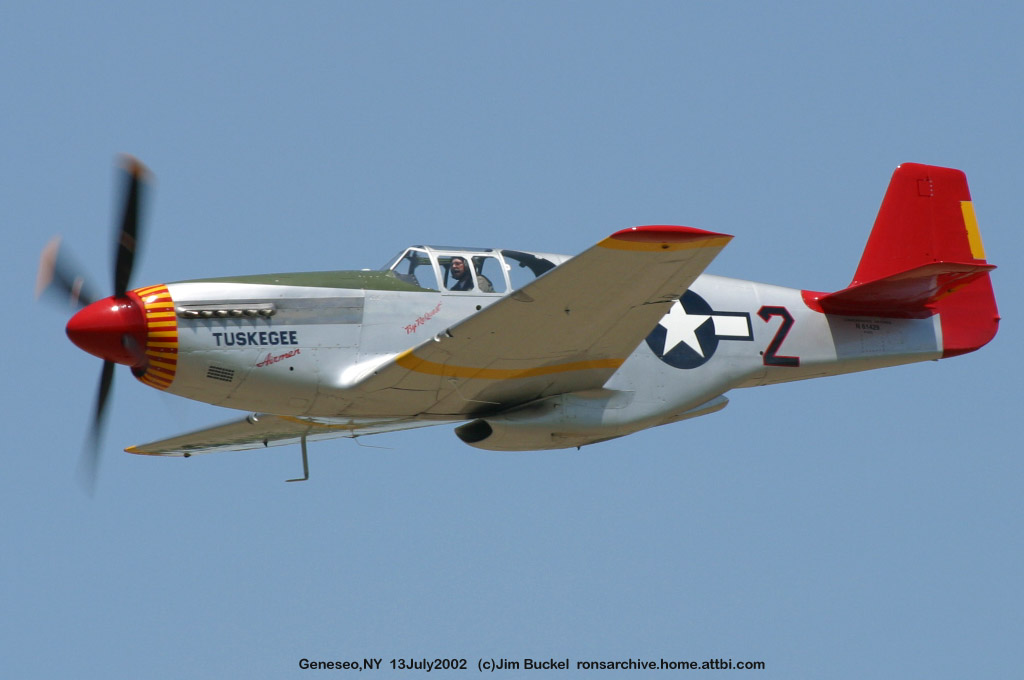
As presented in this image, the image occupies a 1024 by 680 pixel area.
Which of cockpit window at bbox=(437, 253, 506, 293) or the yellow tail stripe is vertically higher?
the yellow tail stripe

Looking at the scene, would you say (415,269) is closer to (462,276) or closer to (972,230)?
(462,276)

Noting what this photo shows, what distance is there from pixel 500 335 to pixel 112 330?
3662 mm

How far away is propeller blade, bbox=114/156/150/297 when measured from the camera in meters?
13.4

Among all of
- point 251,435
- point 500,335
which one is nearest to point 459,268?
point 500,335

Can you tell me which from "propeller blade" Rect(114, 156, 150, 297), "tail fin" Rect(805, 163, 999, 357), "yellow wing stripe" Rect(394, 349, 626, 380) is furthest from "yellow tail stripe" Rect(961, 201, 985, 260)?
"propeller blade" Rect(114, 156, 150, 297)

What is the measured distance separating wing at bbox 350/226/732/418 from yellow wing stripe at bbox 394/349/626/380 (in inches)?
0.4

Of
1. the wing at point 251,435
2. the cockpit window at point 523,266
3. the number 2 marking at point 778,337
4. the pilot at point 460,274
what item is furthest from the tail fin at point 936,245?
the wing at point 251,435

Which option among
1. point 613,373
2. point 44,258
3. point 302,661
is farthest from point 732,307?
point 44,258

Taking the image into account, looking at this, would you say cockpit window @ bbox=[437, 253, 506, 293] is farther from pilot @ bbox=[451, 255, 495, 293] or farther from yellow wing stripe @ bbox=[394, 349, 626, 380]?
yellow wing stripe @ bbox=[394, 349, 626, 380]

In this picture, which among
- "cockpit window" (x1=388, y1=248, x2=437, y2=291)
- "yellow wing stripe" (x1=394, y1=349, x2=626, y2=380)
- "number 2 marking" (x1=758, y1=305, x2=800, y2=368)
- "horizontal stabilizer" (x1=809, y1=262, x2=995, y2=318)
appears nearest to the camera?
"yellow wing stripe" (x1=394, y1=349, x2=626, y2=380)

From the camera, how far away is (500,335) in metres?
13.0

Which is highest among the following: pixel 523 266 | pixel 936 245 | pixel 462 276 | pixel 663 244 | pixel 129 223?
pixel 129 223

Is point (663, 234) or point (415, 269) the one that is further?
point (415, 269)

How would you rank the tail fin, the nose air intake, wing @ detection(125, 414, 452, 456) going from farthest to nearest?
the tail fin
wing @ detection(125, 414, 452, 456)
the nose air intake
